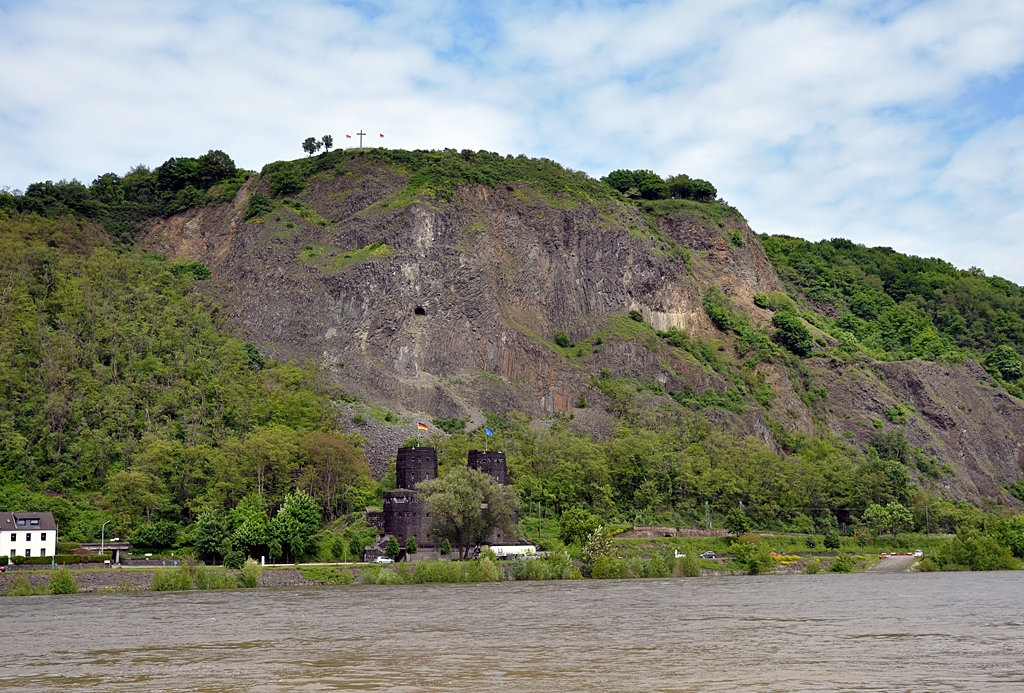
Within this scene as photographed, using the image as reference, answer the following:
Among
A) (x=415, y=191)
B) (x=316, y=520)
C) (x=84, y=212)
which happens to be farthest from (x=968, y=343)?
(x=84, y=212)

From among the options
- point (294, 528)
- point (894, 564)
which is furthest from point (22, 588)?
point (894, 564)

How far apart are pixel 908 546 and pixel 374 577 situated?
64.0m

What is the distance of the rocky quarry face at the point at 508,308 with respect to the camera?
13025 cm

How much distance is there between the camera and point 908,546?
10862 cm

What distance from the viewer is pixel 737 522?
10719 centimetres

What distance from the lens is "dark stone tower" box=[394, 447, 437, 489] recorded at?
96.6 m

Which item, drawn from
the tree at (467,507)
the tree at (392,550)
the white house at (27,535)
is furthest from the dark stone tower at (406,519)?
the white house at (27,535)

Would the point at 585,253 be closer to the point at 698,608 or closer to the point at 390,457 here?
the point at 390,457

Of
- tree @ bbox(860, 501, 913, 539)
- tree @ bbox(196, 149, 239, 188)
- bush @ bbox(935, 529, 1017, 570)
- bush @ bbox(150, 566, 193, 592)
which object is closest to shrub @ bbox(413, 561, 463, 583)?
bush @ bbox(150, 566, 193, 592)

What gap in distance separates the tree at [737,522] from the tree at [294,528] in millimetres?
46779

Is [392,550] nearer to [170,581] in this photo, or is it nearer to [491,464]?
[491,464]

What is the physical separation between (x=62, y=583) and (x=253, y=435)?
36360 millimetres

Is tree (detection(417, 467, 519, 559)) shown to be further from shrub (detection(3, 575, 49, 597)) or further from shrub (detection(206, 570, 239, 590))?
shrub (detection(3, 575, 49, 597))

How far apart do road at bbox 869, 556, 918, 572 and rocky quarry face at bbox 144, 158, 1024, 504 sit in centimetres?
4006
